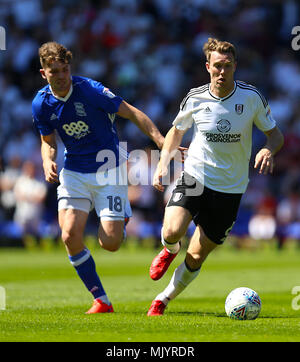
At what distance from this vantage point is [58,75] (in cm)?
781

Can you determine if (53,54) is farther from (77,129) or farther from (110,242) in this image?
(110,242)

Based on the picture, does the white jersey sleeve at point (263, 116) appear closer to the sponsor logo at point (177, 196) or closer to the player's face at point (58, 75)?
the sponsor logo at point (177, 196)

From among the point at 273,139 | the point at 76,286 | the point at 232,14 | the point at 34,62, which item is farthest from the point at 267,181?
the point at 273,139

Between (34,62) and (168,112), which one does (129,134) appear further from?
(34,62)

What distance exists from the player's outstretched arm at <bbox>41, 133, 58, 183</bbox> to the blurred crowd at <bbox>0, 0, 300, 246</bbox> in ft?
33.0

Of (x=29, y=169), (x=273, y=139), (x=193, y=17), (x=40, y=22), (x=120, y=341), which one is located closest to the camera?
(x=120, y=341)

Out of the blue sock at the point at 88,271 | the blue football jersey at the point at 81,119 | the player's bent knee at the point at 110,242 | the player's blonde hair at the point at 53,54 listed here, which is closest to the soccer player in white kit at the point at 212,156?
the player's bent knee at the point at 110,242

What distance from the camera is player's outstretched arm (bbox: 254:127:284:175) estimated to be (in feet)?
23.5

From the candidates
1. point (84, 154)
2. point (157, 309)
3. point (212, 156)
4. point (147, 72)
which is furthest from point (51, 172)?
→ point (147, 72)

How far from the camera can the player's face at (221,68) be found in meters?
7.46

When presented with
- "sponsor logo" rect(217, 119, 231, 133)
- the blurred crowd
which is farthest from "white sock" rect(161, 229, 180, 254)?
the blurred crowd

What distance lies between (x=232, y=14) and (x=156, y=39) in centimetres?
244

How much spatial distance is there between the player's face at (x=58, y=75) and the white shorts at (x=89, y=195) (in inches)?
36.0

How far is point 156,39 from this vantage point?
22.8 m
